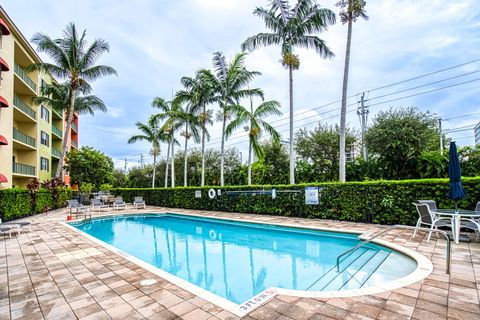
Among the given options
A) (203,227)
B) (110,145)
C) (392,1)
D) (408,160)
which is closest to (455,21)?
(392,1)

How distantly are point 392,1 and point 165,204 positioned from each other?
65.7ft

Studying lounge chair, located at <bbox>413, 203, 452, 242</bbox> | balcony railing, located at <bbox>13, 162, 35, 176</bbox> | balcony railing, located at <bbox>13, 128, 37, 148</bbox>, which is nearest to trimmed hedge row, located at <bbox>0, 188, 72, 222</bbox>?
balcony railing, located at <bbox>13, 162, 35, 176</bbox>

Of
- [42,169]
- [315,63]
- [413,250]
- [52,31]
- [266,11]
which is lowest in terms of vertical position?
[413,250]

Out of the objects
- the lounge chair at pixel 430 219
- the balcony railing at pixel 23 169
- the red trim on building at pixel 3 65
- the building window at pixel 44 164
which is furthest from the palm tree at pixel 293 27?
the building window at pixel 44 164

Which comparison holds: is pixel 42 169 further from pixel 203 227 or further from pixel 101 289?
pixel 101 289

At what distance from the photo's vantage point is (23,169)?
21.8m

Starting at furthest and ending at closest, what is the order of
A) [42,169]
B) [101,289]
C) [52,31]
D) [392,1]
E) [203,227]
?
1. [42,169]
2. [52,31]
3. [203,227]
4. [392,1]
5. [101,289]

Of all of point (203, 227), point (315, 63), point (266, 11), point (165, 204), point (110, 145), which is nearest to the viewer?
point (203, 227)

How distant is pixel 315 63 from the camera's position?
15.8 metres

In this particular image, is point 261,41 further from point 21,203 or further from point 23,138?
point 23,138

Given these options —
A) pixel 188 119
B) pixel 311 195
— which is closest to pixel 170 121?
pixel 188 119

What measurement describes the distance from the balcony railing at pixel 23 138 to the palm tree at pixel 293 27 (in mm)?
20971

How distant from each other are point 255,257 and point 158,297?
4092mm

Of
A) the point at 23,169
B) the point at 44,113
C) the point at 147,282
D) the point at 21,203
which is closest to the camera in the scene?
the point at 147,282
